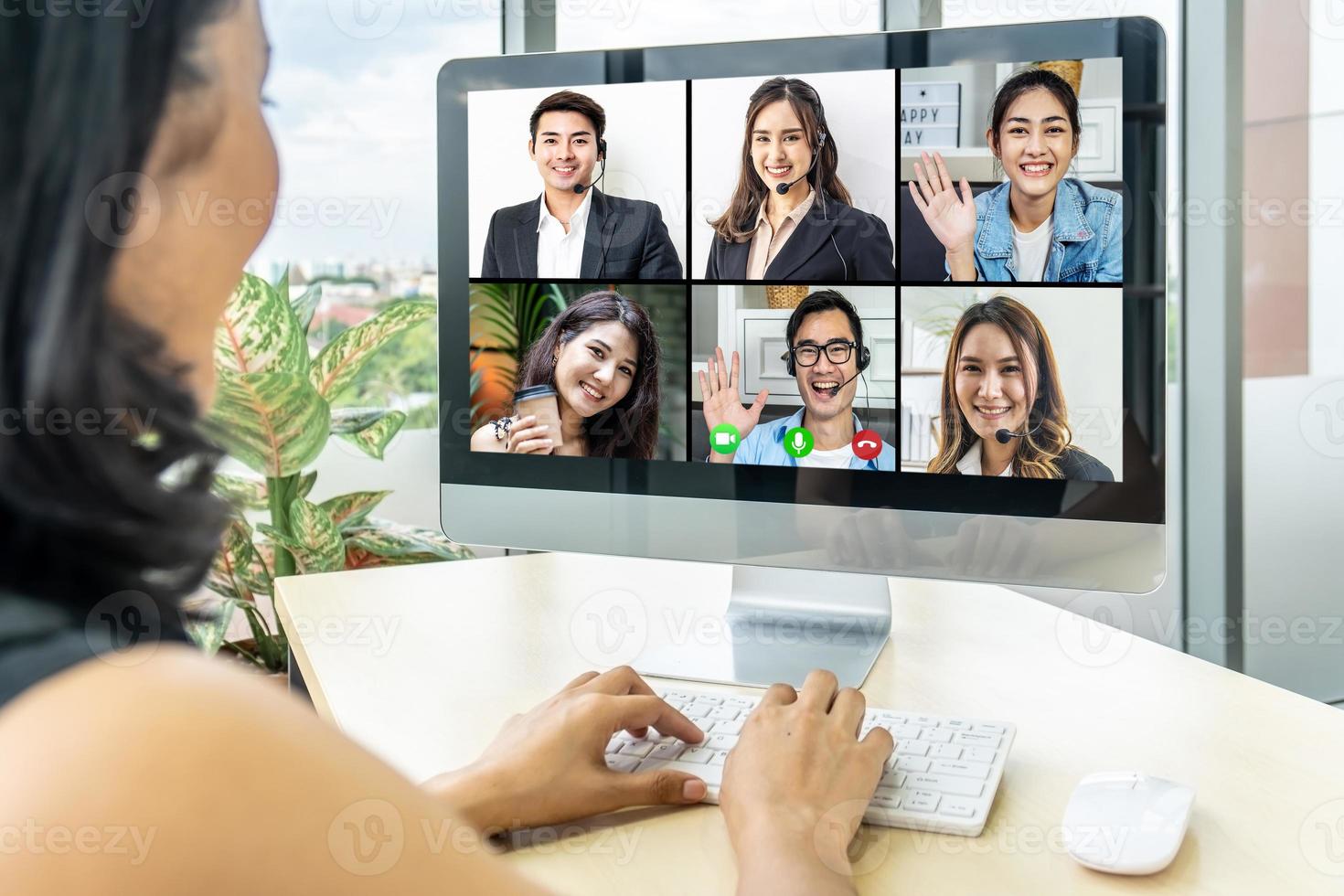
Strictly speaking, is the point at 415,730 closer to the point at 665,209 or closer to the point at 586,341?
the point at 586,341

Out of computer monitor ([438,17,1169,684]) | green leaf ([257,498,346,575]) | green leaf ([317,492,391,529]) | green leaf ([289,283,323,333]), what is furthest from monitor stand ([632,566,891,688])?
green leaf ([289,283,323,333])

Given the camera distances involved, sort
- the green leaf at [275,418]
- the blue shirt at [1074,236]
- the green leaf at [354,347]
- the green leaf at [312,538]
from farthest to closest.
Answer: the green leaf at [354,347]
the green leaf at [312,538]
the green leaf at [275,418]
the blue shirt at [1074,236]

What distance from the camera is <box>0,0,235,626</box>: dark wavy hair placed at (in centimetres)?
29

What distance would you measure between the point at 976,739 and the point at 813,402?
34cm

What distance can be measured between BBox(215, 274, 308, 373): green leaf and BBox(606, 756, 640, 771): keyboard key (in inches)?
57.5

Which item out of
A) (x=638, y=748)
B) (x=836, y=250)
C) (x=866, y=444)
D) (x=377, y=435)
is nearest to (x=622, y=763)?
(x=638, y=748)

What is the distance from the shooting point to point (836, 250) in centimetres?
94

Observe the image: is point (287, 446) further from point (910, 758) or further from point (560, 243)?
point (910, 758)

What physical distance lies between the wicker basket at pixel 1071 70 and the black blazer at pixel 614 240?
0.37 metres

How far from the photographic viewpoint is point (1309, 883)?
596 millimetres

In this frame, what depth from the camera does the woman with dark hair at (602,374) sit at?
1.03 metres

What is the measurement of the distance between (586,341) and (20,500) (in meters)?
0.76

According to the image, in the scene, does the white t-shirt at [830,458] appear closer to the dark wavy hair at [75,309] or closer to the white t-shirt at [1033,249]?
the white t-shirt at [1033,249]

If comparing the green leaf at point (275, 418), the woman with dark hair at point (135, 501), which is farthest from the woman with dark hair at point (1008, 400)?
the green leaf at point (275, 418)
